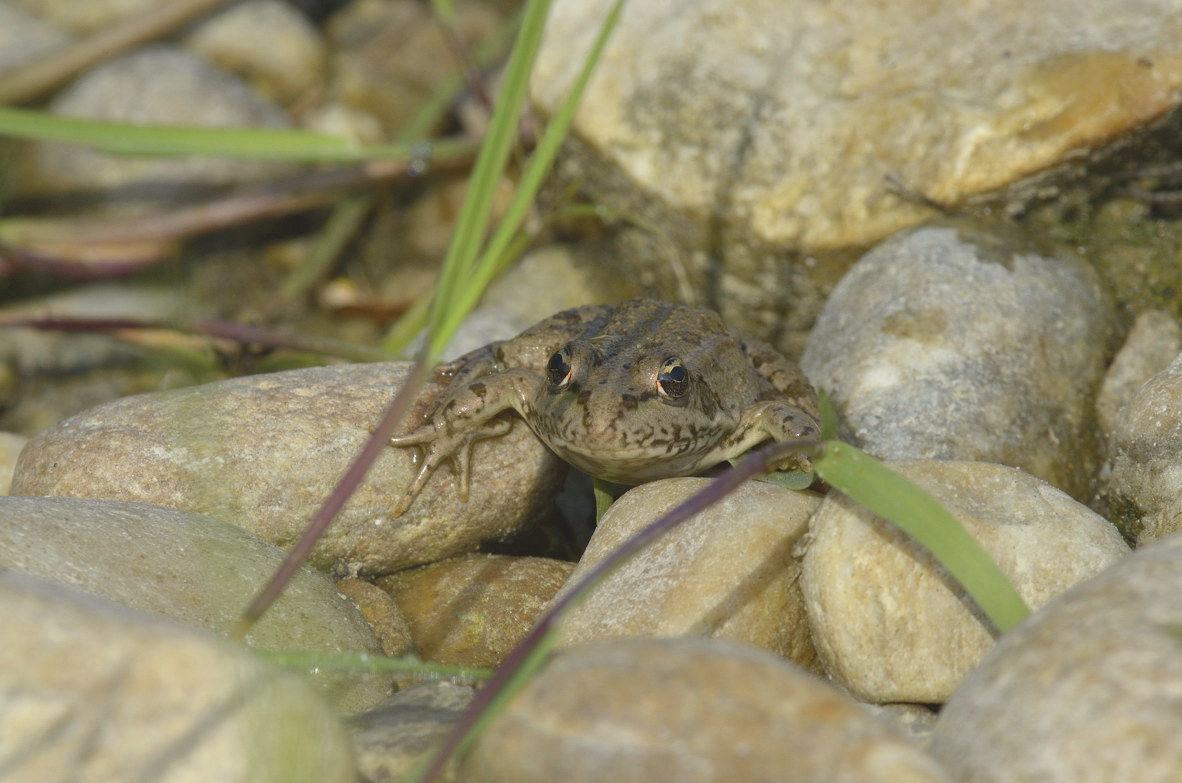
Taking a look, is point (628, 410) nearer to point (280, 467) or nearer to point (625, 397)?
point (625, 397)

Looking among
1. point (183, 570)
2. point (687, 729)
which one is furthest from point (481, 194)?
point (183, 570)

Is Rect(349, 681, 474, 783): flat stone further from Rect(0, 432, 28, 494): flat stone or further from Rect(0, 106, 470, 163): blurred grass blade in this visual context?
Rect(0, 106, 470, 163): blurred grass blade

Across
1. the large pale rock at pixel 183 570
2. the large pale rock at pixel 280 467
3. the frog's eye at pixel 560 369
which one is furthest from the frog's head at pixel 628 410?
the large pale rock at pixel 183 570

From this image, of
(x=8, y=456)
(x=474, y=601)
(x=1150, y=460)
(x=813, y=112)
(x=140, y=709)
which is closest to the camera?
(x=140, y=709)

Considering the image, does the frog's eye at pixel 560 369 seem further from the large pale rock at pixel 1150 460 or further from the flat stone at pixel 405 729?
the large pale rock at pixel 1150 460

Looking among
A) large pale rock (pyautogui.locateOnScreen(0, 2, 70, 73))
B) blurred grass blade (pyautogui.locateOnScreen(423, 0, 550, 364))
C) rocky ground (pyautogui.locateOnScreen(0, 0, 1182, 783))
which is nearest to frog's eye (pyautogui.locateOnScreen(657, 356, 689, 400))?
rocky ground (pyautogui.locateOnScreen(0, 0, 1182, 783))

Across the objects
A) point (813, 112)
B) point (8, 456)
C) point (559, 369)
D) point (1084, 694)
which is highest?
point (813, 112)
